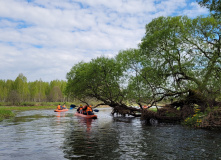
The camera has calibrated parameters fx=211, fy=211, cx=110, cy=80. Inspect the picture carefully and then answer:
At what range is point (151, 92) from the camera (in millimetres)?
27281

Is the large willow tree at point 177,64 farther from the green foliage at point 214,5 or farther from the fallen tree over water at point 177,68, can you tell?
the green foliage at point 214,5

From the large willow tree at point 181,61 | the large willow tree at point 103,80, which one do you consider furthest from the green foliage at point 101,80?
the large willow tree at point 181,61

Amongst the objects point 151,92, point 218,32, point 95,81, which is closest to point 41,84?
point 95,81

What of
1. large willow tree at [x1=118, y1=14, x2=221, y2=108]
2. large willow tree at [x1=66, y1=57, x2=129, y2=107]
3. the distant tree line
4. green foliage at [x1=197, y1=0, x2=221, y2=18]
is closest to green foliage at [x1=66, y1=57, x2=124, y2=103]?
large willow tree at [x1=66, y1=57, x2=129, y2=107]

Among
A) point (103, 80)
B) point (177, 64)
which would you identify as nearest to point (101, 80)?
point (103, 80)

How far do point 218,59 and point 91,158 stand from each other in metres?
17.6

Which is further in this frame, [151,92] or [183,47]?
[151,92]

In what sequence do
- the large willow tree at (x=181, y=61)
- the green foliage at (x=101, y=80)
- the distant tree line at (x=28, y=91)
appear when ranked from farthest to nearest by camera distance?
1. the distant tree line at (x=28, y=91)
2. the green foliage at (x=101, y=80)
3. the large willow tree at (x=181, y=61)

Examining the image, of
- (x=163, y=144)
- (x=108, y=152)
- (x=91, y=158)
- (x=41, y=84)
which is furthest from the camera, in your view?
(x=41, y=84)

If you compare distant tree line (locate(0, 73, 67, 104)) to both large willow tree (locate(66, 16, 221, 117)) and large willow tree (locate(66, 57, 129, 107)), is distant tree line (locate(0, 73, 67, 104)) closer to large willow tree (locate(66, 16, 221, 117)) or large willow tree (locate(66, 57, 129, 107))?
large willow tree (locate(66, 57, 129, 107))

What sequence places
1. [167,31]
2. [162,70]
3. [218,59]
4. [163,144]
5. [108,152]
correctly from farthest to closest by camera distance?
1. [162,70]
2. [167,31]
3. [218,59]
4. [163,144]
5. [108,152]

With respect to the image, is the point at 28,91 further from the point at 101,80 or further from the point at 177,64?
the point at 177,64

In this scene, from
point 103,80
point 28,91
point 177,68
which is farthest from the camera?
point 28,91

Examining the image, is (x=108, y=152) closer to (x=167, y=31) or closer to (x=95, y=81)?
(x=167, y=31)
